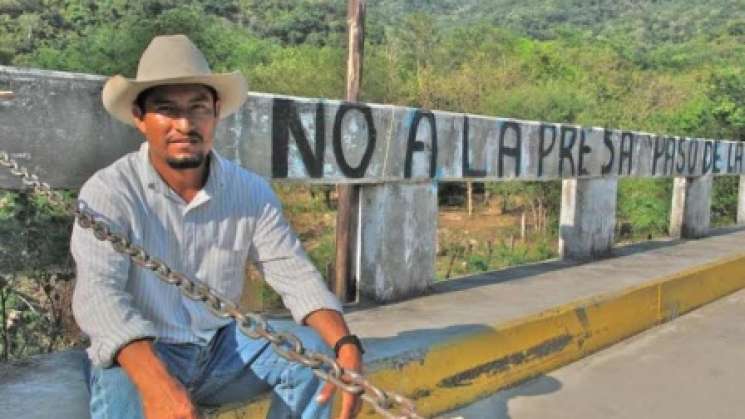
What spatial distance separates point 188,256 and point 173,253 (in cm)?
5

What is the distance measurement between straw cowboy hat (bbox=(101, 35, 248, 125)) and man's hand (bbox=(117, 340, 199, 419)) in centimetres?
86

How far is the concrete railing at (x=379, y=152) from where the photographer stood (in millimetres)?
4051

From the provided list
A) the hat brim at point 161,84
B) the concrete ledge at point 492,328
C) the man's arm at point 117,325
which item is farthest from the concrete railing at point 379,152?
the man's arm at point 117,325

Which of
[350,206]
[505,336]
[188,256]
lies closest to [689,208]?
[350,206]

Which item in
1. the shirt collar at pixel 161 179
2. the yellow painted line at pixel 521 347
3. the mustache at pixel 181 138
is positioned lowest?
the yellow painted line at pixel 521 347

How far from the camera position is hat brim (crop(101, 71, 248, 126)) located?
2.58 meters

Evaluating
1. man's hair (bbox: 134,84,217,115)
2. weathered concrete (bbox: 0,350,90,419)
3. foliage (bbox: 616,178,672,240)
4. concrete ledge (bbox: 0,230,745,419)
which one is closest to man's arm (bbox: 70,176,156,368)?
man's hair (bbox: 134,84,217,115)

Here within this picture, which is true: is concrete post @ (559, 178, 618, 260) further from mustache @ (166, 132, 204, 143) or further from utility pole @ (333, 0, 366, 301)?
mustache @ (166, 132, 204, 143)

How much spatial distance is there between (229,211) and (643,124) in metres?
28.1

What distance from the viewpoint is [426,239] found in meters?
6.33

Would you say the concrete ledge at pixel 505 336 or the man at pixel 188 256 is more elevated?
the man at pixel 188 256

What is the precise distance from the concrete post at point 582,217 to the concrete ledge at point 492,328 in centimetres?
28

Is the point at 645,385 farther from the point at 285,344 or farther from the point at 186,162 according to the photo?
the point at 285,344

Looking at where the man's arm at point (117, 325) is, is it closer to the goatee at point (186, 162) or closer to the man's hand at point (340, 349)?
the goatee at point (186, 162)
